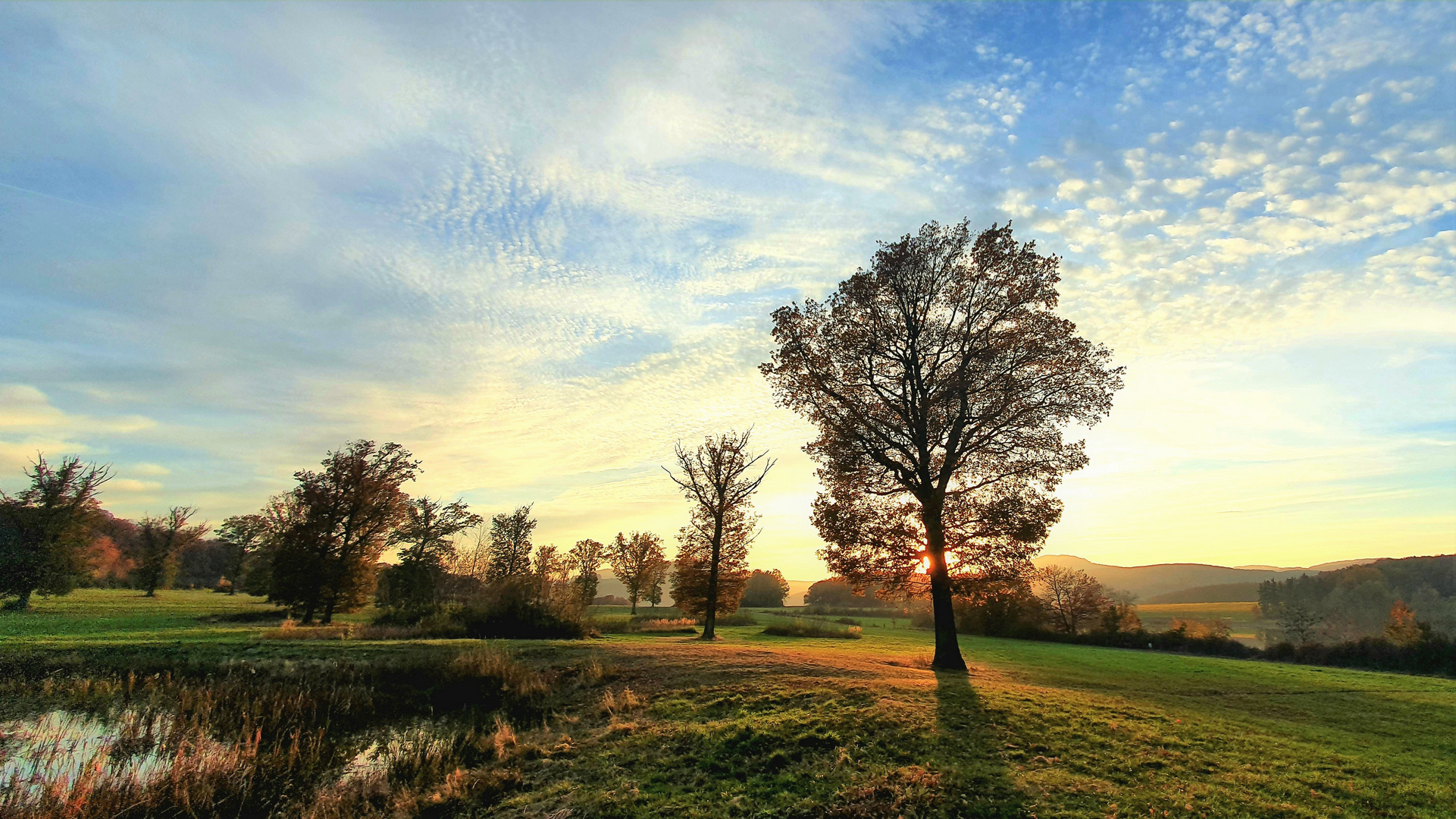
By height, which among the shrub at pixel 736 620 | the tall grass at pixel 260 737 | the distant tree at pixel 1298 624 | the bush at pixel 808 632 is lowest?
the shrub at pixel 736 620

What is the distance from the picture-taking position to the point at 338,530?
3794 cm

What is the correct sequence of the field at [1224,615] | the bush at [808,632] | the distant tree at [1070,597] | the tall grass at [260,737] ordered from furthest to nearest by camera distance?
the field at [1224,615] → the distant tree at [1070,597] → the bush at [808,632] → the tall grass at [260,737]

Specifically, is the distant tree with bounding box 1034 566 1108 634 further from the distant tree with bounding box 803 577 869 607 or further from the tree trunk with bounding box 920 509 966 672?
the distant tree with bounding box 803 577 869 607

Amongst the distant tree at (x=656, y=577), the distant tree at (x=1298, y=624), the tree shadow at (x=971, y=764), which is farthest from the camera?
the distant tree at (x=656, y=577)

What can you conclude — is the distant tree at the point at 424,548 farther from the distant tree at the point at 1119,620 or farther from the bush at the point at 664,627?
the distant tree at the point at 1119,620

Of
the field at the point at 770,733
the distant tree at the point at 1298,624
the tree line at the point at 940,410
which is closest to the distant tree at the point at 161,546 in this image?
the field at the point at 770,733

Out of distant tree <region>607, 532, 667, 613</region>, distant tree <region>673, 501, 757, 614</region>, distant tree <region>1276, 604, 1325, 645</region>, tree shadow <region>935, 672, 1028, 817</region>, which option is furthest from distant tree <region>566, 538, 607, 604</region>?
distant tree <region>1276, 604, 1325, 645</region>

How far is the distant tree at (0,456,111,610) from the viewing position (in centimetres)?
3406

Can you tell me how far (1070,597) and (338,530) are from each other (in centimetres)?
6657

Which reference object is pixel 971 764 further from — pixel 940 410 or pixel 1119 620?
pixel 1119 620

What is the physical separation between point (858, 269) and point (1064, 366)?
25.0 feet

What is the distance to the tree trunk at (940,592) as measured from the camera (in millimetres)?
19031

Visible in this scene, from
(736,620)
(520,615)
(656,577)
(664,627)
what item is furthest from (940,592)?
(656,577)

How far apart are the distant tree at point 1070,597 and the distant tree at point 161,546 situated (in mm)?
88321
